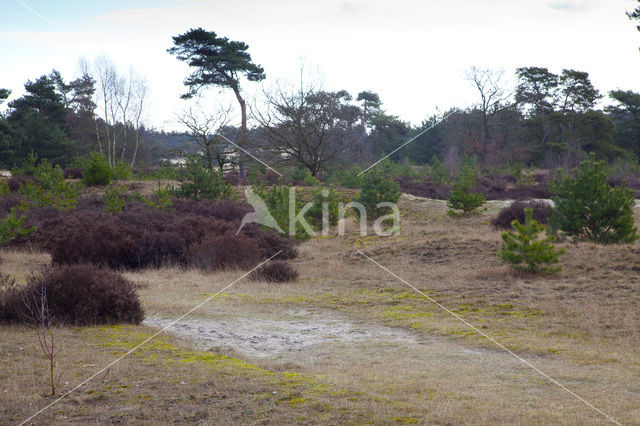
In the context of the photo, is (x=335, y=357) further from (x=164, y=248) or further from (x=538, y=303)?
(x=164, y=248)

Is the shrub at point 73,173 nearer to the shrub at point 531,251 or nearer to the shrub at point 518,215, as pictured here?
the shrub at point 518,215

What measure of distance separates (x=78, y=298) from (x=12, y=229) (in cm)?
908

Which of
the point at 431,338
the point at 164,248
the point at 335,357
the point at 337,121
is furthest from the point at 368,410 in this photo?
the point at 337,121

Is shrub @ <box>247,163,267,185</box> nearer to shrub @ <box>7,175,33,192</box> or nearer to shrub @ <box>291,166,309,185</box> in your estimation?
shrub @ <box>291,166,309,185</box>

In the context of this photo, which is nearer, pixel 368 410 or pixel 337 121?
pixel 368 410

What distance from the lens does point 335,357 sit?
7086mm

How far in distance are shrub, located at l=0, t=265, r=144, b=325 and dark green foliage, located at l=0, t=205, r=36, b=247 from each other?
7131 millimetres

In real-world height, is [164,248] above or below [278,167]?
below

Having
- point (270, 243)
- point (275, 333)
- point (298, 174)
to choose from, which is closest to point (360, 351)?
point (275, 333)

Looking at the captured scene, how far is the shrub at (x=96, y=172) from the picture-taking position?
1089 inches

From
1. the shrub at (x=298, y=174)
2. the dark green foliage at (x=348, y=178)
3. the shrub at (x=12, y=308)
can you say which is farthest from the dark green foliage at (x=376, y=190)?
the shrub at (x=12, y=308)

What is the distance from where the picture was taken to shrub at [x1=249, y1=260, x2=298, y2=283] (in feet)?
43.8

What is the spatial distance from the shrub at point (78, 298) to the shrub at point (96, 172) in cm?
2043

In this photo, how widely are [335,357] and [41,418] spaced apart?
3.52m
